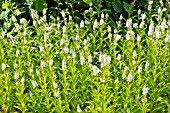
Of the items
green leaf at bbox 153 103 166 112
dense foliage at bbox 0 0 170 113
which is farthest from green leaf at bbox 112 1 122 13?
green leaf at bbox 153 103 166 112

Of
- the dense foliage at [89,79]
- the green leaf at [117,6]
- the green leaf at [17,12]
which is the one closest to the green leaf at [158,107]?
the dense foliage at [89,79]

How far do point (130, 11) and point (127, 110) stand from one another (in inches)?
89.7

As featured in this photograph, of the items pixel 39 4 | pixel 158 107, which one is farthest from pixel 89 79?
pixel 39 4

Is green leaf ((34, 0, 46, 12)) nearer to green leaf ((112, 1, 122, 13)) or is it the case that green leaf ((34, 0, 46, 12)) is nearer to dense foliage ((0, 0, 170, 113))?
dense foliage ((0, 0, 170, 113))

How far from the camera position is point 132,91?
3744 millimetres

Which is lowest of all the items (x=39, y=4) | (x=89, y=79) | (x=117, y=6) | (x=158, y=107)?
(x=158, y=107)

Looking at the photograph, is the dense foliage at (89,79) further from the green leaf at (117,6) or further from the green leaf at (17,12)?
the green leaf at (117,6)

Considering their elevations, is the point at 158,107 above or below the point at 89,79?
below

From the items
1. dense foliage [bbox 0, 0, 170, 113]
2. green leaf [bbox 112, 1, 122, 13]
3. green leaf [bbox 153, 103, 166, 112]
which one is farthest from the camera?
green leaf [bbox 112, 1, 122, 13]

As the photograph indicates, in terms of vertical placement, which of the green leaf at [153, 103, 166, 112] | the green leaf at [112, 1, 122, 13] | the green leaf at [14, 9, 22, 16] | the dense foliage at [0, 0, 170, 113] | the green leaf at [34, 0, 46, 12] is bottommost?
the green leaf at [153, 103, 166, 112]

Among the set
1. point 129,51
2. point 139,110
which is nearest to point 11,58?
point 129,51

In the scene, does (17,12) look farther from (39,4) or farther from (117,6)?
(117,6)

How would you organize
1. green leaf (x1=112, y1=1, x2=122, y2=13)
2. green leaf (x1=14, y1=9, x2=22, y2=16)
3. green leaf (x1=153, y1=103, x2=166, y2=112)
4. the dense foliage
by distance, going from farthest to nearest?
green leaf (x1=112, y1=1, x2=122, y2=13) → green leaf (x1=14, y1=9, x2=22, y2=16) → green leaf (x1=153, y1=103, x2=166, y2=112) → the dense foliage

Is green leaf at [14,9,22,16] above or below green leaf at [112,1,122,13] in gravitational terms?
above
